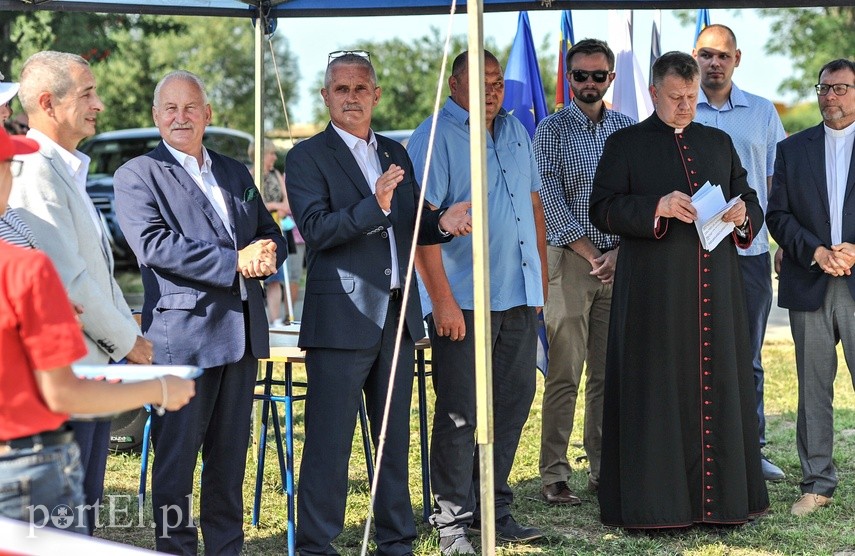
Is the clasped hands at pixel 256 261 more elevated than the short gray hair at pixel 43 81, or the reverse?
the short gray hair at pixel 43 81

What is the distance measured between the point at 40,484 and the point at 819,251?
398cm

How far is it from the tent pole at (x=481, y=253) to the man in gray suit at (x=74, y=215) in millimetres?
1180

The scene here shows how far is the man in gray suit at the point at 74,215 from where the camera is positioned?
3.66m

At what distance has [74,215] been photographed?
3775 mm

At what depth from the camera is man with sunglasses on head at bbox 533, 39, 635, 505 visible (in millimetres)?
5840

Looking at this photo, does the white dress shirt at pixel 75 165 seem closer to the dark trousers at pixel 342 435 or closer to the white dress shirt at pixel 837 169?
the dark trousers at pixel 342 435

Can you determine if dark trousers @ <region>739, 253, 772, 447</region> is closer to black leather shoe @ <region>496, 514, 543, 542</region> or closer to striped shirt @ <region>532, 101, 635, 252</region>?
striped shirt @ <region>532, 101, 635, 252</region>

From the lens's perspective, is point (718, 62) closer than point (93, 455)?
No

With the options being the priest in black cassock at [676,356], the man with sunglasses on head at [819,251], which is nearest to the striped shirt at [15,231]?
the priest in black cassock at [676,356]

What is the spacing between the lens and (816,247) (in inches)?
217

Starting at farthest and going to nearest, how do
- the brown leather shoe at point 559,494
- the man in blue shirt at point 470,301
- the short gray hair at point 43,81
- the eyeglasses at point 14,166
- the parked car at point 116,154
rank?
the parked car at point 116,154
the brown leather shoe at point 559,494
the man in blue shirt at point 470,301
the short gray hair at point 43,81
the eyeglasses at point 14,166

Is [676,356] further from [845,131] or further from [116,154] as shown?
Answer: [116,154]

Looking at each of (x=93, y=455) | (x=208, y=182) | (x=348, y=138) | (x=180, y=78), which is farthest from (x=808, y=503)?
(x=180, y=78)

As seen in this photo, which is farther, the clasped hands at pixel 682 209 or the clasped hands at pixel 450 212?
the clasped hands at pixel 682 209
